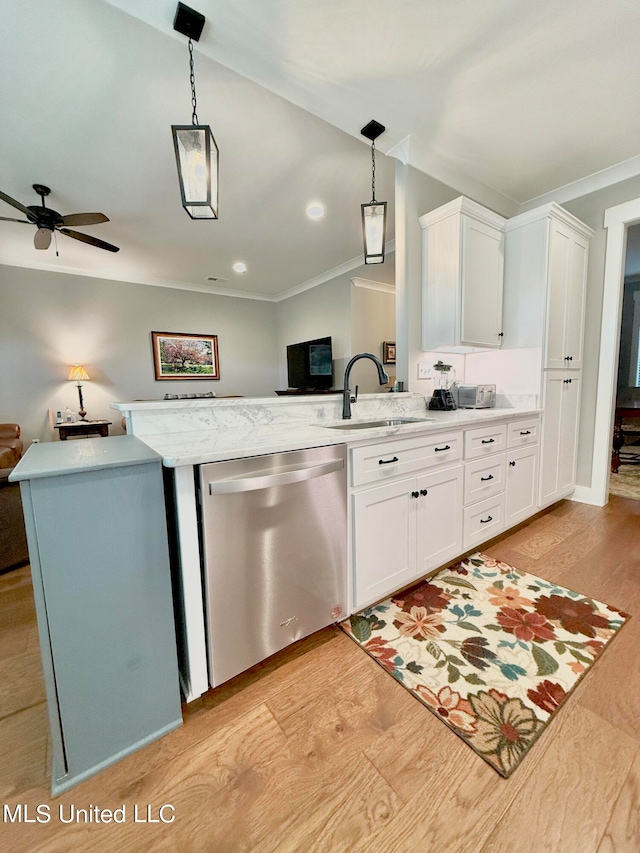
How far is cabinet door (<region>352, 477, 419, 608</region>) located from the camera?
4.99ft

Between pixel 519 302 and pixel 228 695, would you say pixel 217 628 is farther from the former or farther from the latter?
pixel 519 302

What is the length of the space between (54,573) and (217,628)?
527 mm

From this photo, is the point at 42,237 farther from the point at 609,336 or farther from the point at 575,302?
the point at 609,336

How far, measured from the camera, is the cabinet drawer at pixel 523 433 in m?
2.29

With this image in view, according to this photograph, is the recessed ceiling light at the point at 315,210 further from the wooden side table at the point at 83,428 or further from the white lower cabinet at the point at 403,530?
the wooden side table at the point at 83,428

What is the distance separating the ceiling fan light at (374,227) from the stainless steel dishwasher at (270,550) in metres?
1.38

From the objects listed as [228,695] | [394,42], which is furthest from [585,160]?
[228,695]

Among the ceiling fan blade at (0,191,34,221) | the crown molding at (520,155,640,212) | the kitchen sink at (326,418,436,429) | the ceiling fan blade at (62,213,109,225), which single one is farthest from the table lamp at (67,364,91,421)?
the crown molding at (520,155,640,212)

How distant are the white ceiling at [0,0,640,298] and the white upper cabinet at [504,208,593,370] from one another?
472 mm

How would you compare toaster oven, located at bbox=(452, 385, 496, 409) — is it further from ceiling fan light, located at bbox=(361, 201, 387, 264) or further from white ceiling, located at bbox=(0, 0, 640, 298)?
white ceiling, located at bbox=(0, 0, 640, 298)

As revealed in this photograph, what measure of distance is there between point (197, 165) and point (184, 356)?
15.2 feet

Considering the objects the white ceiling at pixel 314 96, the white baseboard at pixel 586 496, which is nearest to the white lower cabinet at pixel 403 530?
the white baseboard at pixel 586 496

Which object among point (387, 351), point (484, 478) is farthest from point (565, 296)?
point (387, 351)

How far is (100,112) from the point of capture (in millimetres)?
2078
